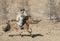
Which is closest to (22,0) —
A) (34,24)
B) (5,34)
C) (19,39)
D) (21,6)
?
(21,6)

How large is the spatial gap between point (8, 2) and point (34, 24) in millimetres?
2329

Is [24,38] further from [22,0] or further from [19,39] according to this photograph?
[22,0]

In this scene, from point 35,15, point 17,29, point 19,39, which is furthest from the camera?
point 35,15

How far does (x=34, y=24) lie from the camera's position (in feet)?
52.0

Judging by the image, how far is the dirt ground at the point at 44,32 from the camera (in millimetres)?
12072

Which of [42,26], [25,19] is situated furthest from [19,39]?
[42,26]

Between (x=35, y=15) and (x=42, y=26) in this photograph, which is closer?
(x=42, y=26)

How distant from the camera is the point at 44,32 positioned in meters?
13.7

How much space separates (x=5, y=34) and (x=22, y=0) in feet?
13.7

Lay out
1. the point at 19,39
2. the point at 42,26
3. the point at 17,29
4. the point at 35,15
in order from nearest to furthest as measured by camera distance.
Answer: the point at 19,39 → the point at 17,29 → the point at 42,26 → the point at 35,15

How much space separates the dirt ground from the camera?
12072mm

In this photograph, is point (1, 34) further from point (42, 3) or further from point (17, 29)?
point (42, 3)

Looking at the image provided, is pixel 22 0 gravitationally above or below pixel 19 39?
above

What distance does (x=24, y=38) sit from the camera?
40.1ft
